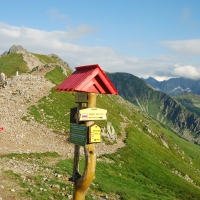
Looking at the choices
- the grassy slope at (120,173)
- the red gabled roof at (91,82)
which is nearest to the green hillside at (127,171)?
the grassy slope at (120,173)

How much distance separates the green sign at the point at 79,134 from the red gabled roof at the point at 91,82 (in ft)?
5.65

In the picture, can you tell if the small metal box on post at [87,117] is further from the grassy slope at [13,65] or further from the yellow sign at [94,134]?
the grassy slope at [13,65]

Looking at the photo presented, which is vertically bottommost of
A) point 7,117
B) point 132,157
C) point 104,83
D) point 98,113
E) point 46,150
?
point 132,157

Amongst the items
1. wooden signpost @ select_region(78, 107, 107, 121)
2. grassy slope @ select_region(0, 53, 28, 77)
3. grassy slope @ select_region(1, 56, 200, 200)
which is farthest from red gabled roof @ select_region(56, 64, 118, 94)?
grassy slope @ select_region(0, 53, 28, 77)

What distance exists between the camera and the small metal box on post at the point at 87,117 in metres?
11.5

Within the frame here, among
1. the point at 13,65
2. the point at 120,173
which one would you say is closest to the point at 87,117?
the point at 120,173

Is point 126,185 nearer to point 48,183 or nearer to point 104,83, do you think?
point 48,183

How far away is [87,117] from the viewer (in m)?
11.6

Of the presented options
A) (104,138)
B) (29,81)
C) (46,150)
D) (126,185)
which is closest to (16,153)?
(46,150)

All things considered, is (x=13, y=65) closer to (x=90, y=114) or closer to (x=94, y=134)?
(x=90, y=114)

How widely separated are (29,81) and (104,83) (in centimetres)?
4581

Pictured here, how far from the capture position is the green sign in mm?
11415

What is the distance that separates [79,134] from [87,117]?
886mm

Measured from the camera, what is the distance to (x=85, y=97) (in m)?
11.9
